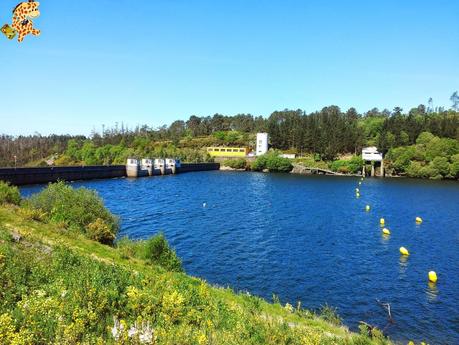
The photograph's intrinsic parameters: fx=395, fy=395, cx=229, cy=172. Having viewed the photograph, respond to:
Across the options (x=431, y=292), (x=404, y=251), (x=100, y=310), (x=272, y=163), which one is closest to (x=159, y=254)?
(x=100, y=310)

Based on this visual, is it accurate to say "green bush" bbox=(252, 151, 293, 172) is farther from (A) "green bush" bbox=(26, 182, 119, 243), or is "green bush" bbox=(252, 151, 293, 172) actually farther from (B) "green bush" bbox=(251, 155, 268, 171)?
(A) "green bush" bbox=(26, 182, 119, 243)

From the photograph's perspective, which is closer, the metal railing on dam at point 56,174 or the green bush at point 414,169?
the metal railing on dam at point 56,174

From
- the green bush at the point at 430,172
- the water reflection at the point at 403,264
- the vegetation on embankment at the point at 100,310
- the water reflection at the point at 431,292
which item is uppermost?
the vegetation on embankment at the point at 100,310

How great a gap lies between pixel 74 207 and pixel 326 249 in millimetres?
29082

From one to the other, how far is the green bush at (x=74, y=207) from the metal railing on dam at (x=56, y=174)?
52.1 metres

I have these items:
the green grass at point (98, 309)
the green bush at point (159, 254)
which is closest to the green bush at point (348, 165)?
the green bush at point (159, 254)

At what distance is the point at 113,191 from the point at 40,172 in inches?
994

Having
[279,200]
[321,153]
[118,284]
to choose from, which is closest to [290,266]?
→ [118,284]

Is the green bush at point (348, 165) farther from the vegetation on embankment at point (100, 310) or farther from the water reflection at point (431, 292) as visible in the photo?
the vegetation on embankment at point (100, 310)

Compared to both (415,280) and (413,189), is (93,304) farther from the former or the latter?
(413,189)

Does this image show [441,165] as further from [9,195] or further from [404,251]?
[9,195]

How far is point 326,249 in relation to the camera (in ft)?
152

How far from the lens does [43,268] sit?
13.7 meters

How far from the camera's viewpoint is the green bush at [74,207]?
93.9 ft
